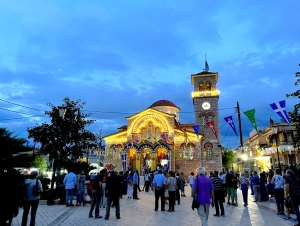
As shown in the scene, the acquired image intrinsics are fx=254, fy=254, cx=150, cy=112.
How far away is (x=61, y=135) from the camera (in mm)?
16562

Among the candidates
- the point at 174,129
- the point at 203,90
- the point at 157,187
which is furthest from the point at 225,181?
the point at 203,90

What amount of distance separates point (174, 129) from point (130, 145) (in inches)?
273

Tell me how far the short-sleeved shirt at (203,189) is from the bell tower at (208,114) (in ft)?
105

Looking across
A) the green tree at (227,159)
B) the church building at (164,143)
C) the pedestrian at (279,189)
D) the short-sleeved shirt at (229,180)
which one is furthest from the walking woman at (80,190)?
the green tree at (227,159)

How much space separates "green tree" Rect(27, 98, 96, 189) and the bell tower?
24.4 metres

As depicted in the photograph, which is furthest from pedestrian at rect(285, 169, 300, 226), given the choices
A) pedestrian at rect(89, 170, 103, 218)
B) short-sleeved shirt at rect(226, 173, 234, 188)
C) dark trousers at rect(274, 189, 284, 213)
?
pedestrian at rect(89, 170, 103, 218)

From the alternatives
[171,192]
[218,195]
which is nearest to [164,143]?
[171,192]

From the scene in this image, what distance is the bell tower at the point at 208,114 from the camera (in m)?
38.8

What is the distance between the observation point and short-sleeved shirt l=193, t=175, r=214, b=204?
264 inches

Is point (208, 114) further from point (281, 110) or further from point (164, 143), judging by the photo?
point (281, 110)

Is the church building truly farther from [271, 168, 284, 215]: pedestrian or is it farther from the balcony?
[271, 168, 284, 215]: pedestrian

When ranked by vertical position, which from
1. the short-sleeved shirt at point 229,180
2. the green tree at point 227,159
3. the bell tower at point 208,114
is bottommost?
the short-sleeved shirt at point 229,180

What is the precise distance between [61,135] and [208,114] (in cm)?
2886

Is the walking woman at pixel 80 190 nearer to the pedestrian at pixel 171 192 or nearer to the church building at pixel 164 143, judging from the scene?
the pedestrian at pixel 171 192
